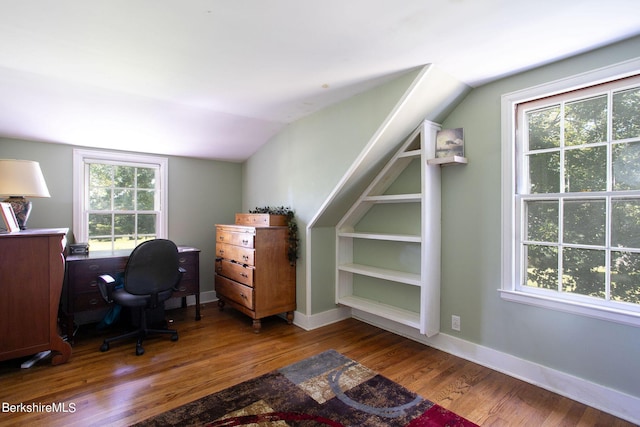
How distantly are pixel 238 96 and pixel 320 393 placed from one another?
2.33m

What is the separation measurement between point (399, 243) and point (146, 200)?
3.04m

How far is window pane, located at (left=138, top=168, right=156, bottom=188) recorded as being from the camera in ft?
12.4

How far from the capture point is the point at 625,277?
1.89 meters

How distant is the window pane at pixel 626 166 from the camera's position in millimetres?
1854

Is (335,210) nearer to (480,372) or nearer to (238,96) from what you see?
(238,96)

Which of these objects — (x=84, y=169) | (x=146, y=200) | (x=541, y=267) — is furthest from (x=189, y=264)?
(x=541, y=267)

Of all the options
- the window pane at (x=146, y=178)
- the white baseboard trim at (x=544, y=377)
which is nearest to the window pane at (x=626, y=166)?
the white baseboard trim at (x=544, y=377)

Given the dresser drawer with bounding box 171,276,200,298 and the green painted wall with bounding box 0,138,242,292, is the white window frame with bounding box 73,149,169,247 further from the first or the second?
the dresser drawer with bounding box 171,276,200,298

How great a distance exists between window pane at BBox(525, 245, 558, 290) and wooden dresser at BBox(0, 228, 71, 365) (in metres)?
3.50

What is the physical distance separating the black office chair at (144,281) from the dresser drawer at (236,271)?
2.15ft

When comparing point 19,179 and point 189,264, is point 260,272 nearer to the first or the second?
point 189,264

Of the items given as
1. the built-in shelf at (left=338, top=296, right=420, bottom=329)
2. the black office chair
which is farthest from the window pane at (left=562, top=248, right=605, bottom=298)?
the black office chair

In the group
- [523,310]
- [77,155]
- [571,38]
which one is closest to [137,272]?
[77,155]

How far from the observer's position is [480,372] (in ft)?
7.62
